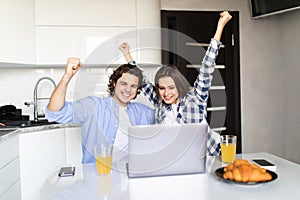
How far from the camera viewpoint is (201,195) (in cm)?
100

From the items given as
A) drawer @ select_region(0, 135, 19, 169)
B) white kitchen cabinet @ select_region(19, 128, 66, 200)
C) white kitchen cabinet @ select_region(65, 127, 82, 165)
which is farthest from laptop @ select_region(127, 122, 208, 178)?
white kitchen cabinet @ select_region(65, 127, 82, 165)

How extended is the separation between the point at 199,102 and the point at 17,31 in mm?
1707

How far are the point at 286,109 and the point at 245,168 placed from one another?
2.86 m

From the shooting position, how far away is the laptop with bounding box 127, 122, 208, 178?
1.19m

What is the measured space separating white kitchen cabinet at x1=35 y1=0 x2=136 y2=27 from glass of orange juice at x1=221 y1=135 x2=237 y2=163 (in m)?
1.84

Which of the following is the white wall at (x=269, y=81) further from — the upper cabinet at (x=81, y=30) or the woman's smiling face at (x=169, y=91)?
the woman's smiling face at (x=169, y=91)

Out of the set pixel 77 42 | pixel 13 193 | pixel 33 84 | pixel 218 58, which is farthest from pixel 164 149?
pixel 218 58

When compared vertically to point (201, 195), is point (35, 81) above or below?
above

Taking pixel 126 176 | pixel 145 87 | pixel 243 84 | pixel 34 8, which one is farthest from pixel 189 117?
pixel 243 84

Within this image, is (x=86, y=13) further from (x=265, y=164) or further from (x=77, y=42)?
(x=265, y=164)

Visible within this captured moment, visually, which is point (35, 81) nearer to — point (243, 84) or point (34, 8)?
point (34, 8)

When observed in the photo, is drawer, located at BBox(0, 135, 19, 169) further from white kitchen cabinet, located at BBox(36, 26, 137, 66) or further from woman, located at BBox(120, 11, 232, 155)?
woman, located at BBox(120, 11, 232, 155)

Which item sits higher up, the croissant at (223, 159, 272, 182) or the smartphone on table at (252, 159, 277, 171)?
the croissant at (223, 159, 272, 182)

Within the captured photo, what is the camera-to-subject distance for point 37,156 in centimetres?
257
